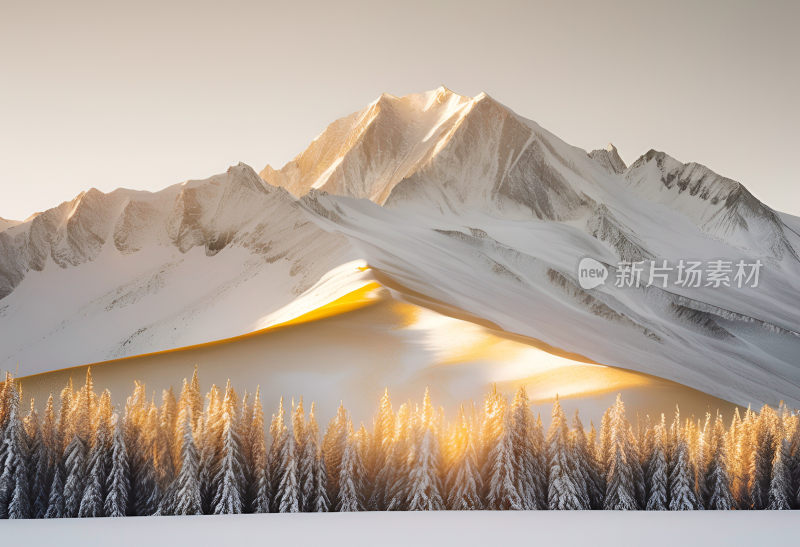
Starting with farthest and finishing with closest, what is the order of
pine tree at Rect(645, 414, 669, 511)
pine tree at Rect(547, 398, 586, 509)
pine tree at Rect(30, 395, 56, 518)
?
pine tree at Rect(645, 414, 669, 511) < pine tree at Rect(547, 398, 586, 509) < pine tree at Rect(30, 395, 56, 518)

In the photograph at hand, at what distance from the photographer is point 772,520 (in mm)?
25359

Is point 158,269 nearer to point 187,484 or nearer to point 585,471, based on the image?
point 187,484

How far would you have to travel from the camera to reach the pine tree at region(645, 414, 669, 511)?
32.1 m

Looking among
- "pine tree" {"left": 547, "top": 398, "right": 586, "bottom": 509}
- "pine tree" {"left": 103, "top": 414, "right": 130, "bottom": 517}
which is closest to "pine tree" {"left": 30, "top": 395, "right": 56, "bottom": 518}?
"pine tree" {"left": 103, "top": 414, "right": 130, "bottom": 517}

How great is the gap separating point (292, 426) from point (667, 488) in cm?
1484

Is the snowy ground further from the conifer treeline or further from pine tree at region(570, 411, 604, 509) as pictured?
pine tree at region(570, 411, 604, 509)

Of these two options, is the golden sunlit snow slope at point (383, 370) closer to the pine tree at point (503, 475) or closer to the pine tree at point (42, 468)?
the pine tree at point (503, 475)

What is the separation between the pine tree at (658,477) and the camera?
1264 inches

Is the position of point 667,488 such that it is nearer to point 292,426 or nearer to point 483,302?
point 292,426

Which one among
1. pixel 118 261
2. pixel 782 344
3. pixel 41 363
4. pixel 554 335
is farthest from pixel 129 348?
pixel 782 344

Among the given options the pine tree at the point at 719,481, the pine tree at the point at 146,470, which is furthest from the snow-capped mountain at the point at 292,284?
the pine tree at the point at 146,470

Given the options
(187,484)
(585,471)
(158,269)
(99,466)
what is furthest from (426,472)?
(158,269)

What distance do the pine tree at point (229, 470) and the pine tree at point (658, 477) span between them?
15790 millimetres

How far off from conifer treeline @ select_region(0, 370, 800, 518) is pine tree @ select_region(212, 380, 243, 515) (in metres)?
0.06
